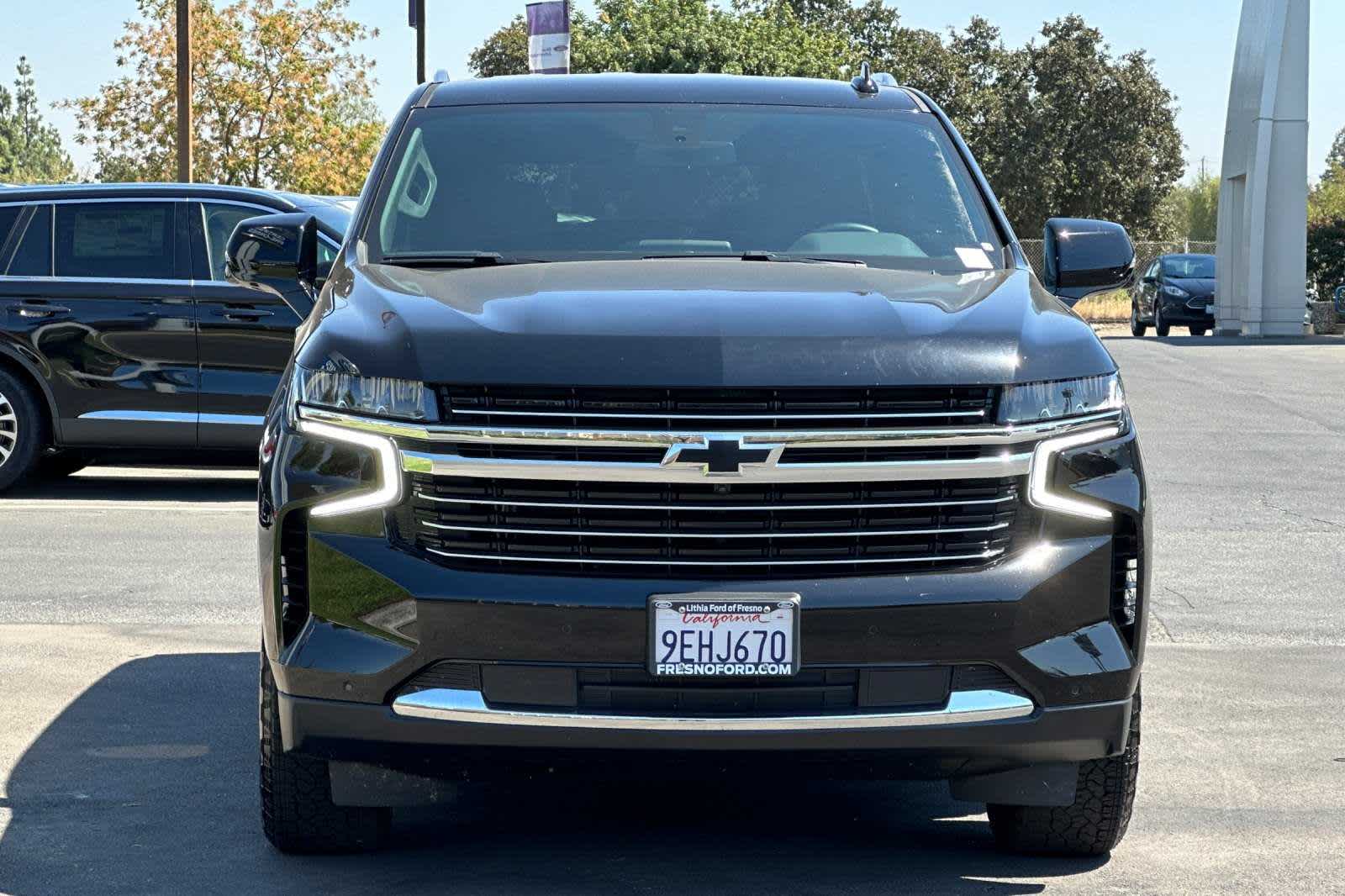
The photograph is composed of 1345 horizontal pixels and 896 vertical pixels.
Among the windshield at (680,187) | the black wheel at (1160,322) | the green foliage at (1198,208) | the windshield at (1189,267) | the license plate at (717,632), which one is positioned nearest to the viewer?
the license plate at (717,632)

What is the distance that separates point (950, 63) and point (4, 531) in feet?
216

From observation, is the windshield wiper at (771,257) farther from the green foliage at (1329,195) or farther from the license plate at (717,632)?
the green foliage at (1329,195)

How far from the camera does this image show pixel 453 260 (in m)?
5.27

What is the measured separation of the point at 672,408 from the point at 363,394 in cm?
66

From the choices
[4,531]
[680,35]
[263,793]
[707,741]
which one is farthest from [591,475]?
[680,35]

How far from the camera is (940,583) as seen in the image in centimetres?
421

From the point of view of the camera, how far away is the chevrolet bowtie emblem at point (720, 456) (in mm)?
4160

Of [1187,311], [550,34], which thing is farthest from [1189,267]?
[550,34]

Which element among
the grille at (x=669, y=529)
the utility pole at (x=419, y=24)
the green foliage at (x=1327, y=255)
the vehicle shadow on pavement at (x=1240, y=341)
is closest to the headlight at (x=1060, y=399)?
the grille at (x=669, y=529)

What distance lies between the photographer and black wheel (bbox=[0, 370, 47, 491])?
1200cm

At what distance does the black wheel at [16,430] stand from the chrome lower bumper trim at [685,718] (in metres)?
8.42

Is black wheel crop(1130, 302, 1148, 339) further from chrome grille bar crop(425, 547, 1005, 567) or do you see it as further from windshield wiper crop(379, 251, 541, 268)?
chrome grille bar crop(425, 547, 1005, 567)

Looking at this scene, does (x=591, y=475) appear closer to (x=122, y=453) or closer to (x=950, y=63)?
(x=122, y=453)

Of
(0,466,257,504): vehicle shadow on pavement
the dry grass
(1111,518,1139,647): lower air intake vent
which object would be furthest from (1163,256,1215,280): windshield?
(1111,518,1139,647): lower air intake vent
